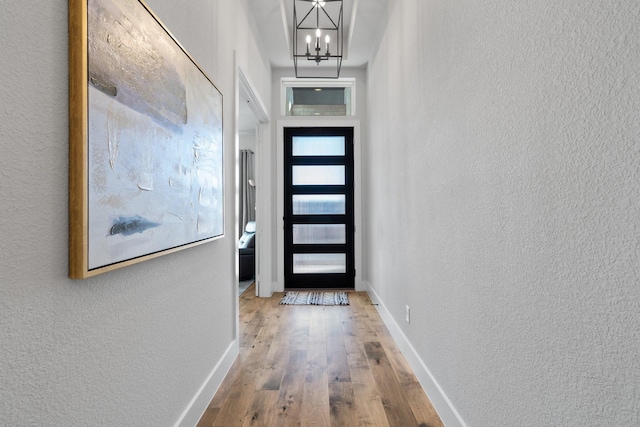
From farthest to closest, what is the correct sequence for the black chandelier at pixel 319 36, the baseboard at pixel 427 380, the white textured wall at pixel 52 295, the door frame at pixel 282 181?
the door frame at pixel 282 181 < the black chandelier at pixel 319 36 < the baseboard at pixel 427 380 < the white textured wall at pixel 52 295

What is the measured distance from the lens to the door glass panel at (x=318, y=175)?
4496mm

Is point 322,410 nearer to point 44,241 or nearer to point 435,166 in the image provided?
point 435,166

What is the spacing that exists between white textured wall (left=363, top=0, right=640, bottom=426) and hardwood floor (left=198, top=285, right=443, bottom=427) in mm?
324

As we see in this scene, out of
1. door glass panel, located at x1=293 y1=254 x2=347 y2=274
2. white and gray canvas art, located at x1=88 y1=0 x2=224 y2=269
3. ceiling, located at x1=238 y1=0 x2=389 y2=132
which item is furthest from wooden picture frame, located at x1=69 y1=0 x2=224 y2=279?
door glass panel, located at x1=293 y1=254 x2=347 y2=274

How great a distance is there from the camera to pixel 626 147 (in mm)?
697

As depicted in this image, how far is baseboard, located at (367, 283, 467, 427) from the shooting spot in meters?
1.59

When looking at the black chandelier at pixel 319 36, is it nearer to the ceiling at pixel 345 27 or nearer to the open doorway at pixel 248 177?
the ceiling at pixel 345 27

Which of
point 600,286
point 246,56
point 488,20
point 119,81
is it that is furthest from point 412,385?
point 246,56

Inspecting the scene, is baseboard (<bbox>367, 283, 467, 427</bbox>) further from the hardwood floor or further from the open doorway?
the open doorway

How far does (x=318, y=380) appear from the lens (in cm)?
214

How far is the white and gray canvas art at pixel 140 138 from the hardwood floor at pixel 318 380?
0.98 m

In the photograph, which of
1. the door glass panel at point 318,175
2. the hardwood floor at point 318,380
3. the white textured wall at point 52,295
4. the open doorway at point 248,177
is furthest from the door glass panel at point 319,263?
the white textured wall at point 52,295

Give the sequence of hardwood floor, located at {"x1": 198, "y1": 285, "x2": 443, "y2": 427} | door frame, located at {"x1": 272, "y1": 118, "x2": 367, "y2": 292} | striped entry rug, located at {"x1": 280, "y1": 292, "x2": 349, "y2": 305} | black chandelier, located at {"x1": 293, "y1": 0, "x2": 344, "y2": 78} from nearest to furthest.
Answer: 1. hardwood floor, located at {"x1": 198, "y1": 285, "x2": 443, "y2": 427}
2. black chandelier, located at {"x1": 293, "y1": 0, "x2": 344, "y2": 78}
3. striped entry rug, located at {"x1": 280, "y1": 292, "x2": 349, "y2": 305}
4. door frame, located at {"x1": 272, "y1": 118, "x2": 367, "y2": 292}

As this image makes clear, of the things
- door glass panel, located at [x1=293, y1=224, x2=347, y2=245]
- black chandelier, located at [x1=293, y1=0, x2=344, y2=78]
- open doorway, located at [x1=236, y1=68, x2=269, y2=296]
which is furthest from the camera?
door glass panel, located at [x1=293, y1=224, x2=347, y2=245]
